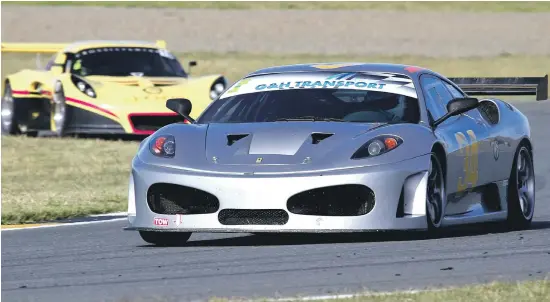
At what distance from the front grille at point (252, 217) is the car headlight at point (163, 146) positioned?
1.86 ft

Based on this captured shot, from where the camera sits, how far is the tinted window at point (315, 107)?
9.64 m

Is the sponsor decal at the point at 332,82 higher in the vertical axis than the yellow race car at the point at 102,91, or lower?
higher

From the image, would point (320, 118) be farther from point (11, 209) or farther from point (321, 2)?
point (321, 2)

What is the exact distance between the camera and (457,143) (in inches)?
378

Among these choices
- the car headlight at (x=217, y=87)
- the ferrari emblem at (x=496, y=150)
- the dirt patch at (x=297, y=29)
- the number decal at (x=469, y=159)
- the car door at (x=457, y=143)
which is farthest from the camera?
the dirt patch at (x=297, y=29)

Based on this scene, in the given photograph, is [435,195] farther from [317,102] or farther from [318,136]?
[317,102]

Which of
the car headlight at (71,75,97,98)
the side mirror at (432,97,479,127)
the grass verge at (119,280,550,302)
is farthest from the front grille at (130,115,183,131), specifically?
the grass verge at (119,280,550,302)

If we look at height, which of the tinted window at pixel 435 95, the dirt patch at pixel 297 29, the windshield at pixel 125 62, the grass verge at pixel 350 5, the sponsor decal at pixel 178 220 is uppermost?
the tinted window at pixel 435 95

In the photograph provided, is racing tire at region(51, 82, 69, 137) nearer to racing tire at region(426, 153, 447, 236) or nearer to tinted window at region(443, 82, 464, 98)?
tinted window at region(443, 82, 464, 98)

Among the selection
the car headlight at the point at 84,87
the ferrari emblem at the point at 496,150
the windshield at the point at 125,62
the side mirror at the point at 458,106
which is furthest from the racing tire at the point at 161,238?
the windshield at the point at 125,62

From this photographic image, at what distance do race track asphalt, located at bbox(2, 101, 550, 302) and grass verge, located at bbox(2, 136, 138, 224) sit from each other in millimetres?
2126

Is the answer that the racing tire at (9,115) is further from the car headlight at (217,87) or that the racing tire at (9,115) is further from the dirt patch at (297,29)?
the dirt patch at (297,29)

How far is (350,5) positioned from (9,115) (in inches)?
1219

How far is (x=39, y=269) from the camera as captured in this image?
8148mm
